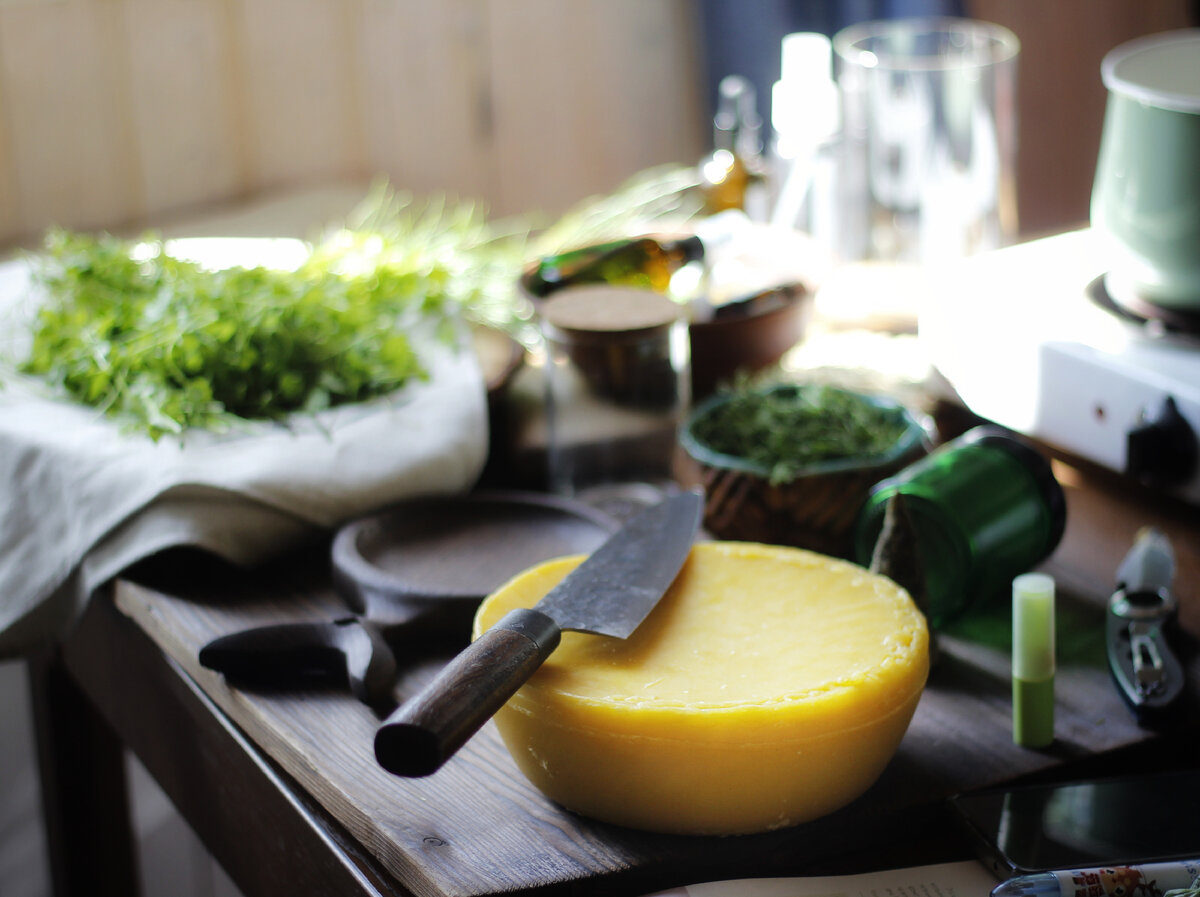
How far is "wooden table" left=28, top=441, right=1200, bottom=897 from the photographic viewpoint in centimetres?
53

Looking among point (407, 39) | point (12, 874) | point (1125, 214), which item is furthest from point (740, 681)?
point (407, 39)

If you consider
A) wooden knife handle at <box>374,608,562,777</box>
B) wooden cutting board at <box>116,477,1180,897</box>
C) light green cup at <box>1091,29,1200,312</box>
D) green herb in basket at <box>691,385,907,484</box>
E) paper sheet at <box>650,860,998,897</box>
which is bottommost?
paper sheet at <box>650,860,998,897</box>

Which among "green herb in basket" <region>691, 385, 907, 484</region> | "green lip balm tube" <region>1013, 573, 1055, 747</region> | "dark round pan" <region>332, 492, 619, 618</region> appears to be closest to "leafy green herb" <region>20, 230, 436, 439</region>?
"dark round pan" <region>332, 492, 619, 618</region>

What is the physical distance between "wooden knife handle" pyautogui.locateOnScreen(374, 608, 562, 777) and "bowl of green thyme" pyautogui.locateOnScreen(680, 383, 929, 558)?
240 millimetres

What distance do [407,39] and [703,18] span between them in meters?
0.51

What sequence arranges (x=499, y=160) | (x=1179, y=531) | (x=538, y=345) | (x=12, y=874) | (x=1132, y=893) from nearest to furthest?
(x=1132, y=893) → (x=1179, y=531) → (x=538, y=345) → (x=12, y=874) → (x=499, y=160)

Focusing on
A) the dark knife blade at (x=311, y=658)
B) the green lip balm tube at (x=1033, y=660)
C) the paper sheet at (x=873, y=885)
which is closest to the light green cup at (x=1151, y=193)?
the green lip balm tube at (x=1033, y=660)

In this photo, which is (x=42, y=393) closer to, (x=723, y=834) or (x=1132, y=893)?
(x=723, y=834)

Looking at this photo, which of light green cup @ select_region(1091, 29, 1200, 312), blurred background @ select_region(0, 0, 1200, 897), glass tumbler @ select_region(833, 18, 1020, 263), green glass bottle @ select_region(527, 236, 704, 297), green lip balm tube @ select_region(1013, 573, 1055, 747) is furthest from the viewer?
blurred background @ select_region(0, 0, 1200, 897)

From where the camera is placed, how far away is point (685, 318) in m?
0.84

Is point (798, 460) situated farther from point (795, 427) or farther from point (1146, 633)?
point (1146, 633)

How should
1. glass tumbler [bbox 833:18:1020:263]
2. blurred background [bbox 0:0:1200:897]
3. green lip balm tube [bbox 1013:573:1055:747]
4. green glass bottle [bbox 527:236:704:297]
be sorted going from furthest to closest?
blurred background [bbox 0:0:1200:897] → glass tumbler [bbox 833:18:1020:263] → green glass bottle [bbox 527:236:704:297] → green lip balm tube [bbox 1013:573:1055:747]

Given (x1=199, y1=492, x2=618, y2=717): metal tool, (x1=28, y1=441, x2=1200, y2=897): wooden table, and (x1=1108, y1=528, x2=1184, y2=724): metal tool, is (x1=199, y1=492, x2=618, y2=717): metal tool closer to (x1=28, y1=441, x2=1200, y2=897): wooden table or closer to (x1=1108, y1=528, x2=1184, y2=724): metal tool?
(x1=28, y1=441, x2=1200, y2=897): wooden table

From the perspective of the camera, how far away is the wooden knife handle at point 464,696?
45 centimetres
